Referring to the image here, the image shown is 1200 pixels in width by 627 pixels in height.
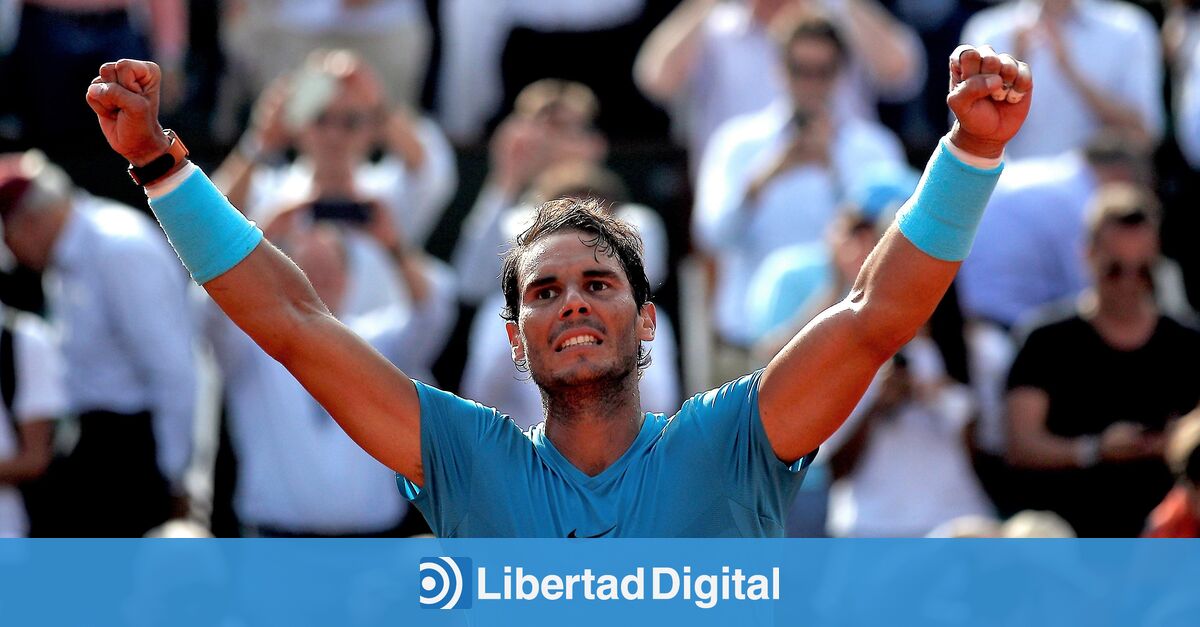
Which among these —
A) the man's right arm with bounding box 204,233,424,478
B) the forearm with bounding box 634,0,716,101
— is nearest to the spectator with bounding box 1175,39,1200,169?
the forearm with bounding box 634,0,716,101

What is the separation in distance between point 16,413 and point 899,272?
3905 millimetres

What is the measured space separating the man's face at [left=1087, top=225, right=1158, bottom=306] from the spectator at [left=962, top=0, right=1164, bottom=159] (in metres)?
1.69

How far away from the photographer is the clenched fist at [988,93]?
10.3 feet

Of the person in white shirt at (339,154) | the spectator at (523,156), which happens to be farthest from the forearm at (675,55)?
the person in white shirt at (339,154)

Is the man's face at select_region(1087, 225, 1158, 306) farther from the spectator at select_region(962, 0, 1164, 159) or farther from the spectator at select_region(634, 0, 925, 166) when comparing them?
the spectator at select_region(634, 0, 925, 166)

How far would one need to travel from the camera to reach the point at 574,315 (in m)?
3.38

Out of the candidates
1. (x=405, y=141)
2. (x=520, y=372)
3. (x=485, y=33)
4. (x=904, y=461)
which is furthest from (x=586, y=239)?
(x=485, y=33)

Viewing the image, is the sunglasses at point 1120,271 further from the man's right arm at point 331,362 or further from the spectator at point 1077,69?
the man's right arm at point 331,362

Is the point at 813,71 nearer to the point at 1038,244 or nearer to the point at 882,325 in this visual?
the point at 1038,244

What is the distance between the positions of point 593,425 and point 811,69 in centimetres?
416
